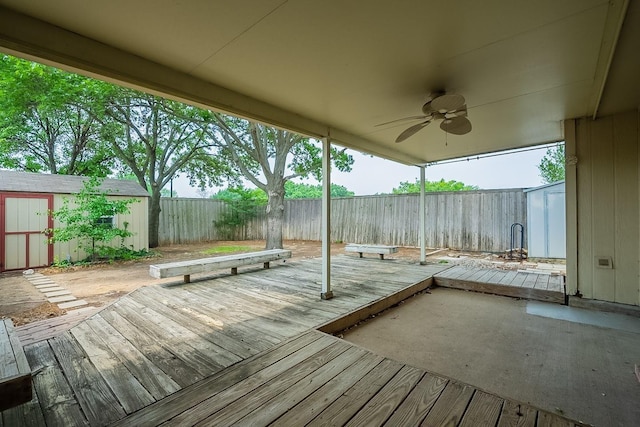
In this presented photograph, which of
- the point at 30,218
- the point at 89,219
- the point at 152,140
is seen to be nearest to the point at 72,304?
the point at 89,219

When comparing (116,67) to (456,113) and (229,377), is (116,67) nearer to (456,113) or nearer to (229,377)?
(229,377)

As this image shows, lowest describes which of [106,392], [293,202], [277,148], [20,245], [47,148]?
[106,392]

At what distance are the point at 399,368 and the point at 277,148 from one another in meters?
6.71

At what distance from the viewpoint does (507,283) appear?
4.03m

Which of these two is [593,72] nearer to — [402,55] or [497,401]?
[402,55]

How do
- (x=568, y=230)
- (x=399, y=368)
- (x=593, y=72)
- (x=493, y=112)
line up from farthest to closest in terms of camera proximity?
(x=568, y=230) → (x=493, y=112) → (x=593, y=72) → (x=399, y=368)

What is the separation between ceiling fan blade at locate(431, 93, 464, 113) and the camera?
2326 mm

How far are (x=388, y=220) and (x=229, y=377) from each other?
7637mm

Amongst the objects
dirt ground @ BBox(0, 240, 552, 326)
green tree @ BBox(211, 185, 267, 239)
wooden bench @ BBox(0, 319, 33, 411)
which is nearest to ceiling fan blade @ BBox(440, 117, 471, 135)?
wooden bench @ BBox(0, 319, 33, 411)

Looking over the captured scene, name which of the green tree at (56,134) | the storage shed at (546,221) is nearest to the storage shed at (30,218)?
the green tree at (56,134)

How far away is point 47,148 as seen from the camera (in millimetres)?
10648

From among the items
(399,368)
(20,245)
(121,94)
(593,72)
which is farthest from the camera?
(121,94)

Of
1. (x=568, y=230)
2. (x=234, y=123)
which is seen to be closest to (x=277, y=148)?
(x=234, y=123)

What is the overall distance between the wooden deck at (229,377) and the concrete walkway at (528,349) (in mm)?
428
